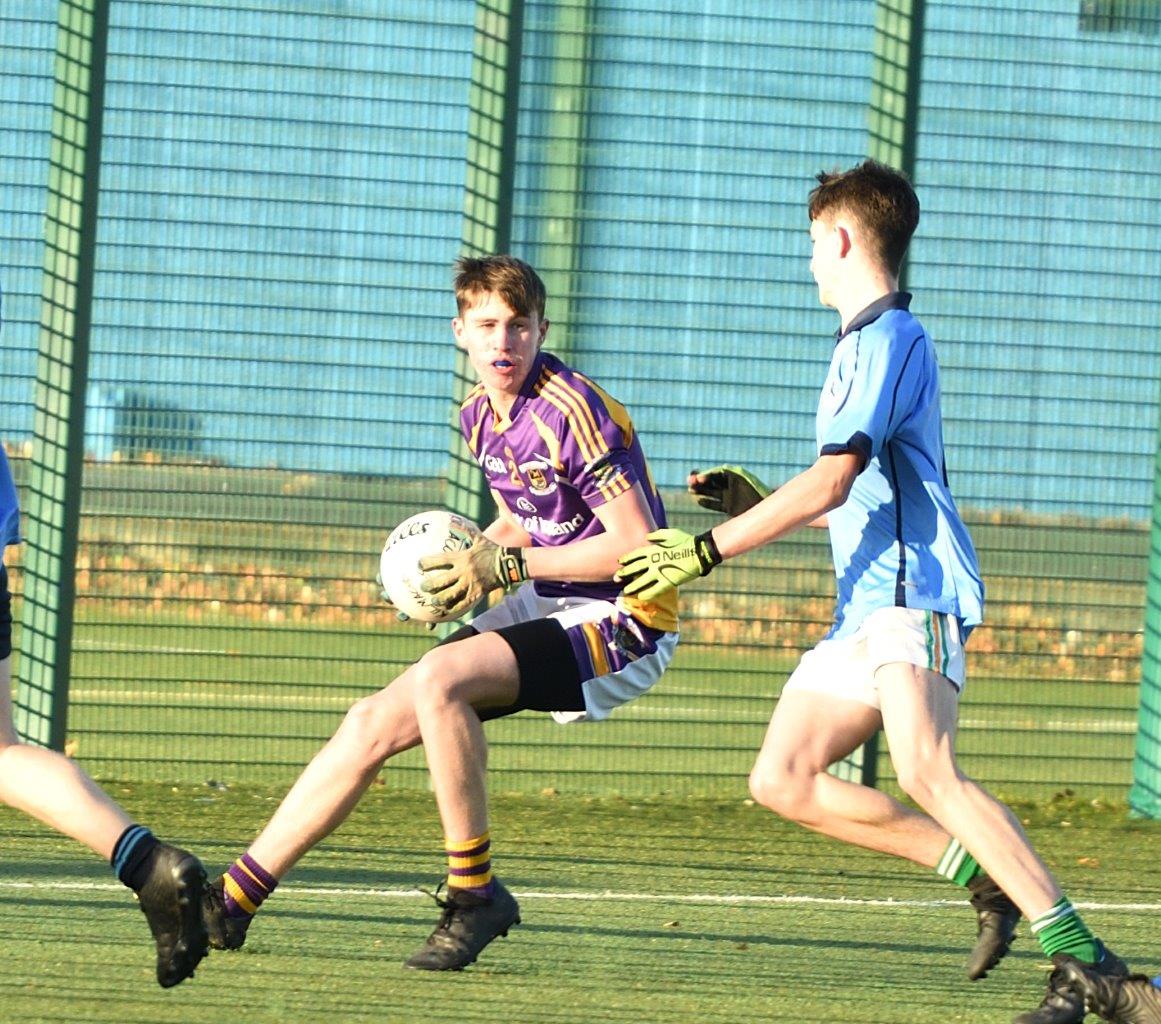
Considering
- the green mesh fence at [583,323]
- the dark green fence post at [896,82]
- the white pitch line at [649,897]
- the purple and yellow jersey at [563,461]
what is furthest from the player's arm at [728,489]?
the dark green fence post at [896,82]

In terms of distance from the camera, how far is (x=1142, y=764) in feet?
29.3

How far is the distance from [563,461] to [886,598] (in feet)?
3.37

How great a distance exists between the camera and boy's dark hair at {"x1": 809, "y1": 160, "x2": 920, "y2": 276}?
478 cm

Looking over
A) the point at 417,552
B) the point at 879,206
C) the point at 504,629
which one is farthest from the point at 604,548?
the point at 879,206

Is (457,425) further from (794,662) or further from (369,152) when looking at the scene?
(794,662)

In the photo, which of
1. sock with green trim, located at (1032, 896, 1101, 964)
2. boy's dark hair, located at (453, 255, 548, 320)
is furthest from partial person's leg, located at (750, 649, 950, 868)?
boy's dark hair, located at (453, 255, 548, 320)

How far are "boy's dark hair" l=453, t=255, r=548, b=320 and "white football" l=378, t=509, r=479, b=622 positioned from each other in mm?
554

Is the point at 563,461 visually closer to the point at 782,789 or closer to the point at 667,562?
the point at 667,562

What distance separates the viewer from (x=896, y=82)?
892 cm

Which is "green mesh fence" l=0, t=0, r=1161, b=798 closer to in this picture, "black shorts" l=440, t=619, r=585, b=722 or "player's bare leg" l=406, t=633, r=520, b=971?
"black shorts" l=440, t=619, r=585, b=722

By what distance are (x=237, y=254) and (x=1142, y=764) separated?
14.0 feet

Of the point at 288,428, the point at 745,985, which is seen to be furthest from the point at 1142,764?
the point at 745,985

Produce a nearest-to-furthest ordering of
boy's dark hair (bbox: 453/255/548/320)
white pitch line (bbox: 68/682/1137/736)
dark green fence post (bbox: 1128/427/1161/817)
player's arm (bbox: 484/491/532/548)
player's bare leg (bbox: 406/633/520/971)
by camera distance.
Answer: player's bare leg (bbox: 406/633/520/971) → boy's dark hair (bbox: 453/255/548/320) → player's arm (bbox: 484/491/532/548) → white pitch line (bbox: 68/682/1137/736) → dark green fence post (bbox: 1128/427/1161/817)

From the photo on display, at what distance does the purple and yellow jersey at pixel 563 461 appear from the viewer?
5.30m
